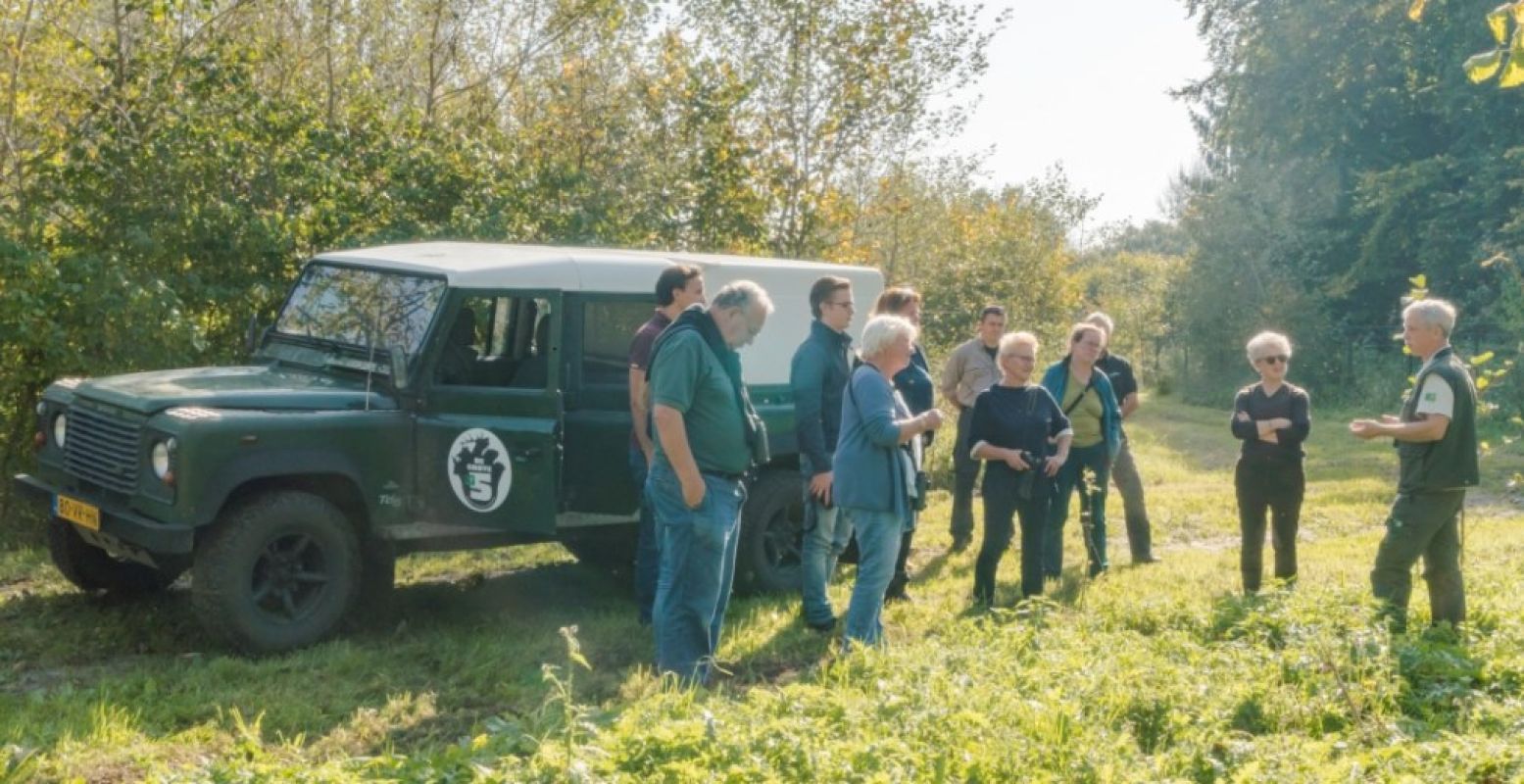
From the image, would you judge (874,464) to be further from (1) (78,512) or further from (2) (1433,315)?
(1) (78,512)

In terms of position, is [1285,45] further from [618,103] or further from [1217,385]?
[618,103]

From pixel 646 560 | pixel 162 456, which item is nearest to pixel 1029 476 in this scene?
pixel 646 560

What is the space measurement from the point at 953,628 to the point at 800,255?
8.63 m

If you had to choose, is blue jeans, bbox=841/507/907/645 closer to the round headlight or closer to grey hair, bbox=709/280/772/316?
grey hair, bbox=709/280/772/316

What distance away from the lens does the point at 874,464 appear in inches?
277

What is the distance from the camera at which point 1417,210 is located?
29922mm

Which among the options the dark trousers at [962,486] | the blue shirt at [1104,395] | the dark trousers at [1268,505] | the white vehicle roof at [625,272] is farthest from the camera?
the dark trousers at [962,486]

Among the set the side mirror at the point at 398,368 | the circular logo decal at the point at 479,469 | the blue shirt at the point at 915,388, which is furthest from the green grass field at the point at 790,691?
the side mirror at the point at 398,368

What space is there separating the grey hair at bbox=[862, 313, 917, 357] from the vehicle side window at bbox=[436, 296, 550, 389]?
1932mm

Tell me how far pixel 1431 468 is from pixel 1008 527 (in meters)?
2.27

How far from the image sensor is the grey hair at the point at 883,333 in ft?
22.9

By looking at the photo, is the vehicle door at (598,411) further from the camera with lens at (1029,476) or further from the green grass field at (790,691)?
the camera with lens at (1029,476)

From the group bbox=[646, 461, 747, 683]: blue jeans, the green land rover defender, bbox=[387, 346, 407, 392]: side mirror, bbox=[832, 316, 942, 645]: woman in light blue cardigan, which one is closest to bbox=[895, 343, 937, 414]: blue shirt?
the green land rover defender

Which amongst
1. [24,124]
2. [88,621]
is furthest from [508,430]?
[24,124]
